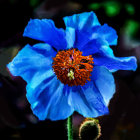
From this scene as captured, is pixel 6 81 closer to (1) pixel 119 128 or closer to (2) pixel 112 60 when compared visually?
(1) pixel 119 128

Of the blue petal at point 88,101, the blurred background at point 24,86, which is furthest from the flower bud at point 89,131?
the blurred background at point 24,86

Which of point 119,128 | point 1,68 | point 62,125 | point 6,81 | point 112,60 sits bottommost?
point 119,128

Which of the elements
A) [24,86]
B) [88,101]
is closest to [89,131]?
[88,101]

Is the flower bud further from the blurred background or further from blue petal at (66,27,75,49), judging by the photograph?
the blurred background

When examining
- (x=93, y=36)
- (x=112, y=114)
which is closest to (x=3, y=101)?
(x=112, y=114)

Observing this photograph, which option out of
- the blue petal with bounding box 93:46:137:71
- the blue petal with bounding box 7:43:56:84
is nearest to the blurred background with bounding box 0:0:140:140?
the blue petal with bounding box 7:43:56:84
